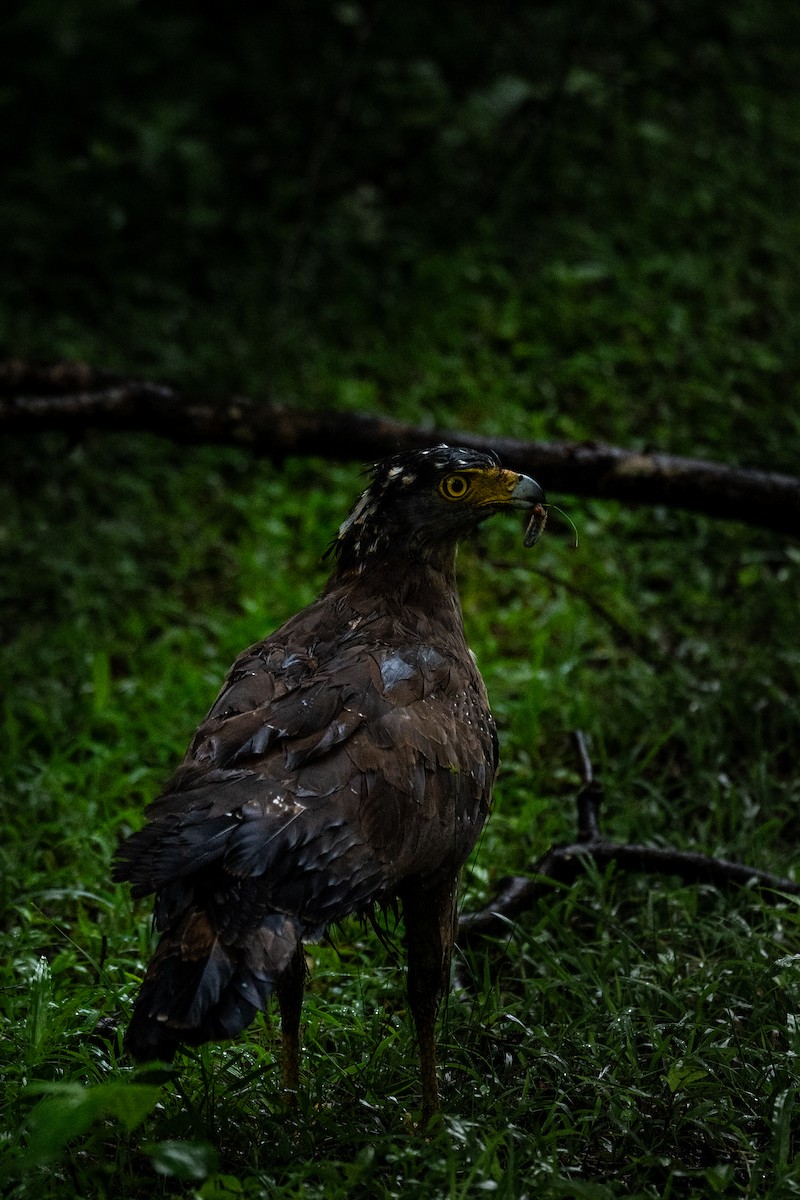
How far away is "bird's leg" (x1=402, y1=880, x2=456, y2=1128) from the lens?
2.99 meters

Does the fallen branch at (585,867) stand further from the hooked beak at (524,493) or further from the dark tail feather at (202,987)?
the dark tail feather at (202,987)

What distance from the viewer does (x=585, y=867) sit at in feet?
12.8

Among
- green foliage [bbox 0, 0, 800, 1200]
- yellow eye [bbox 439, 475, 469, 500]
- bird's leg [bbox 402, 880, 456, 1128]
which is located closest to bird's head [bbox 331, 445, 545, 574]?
yellow eye [bbox 439, 475, 469, 500]

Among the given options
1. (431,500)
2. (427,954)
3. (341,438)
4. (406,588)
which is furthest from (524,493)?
(341,438)

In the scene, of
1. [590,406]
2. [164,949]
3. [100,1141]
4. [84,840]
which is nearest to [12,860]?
[84,840]

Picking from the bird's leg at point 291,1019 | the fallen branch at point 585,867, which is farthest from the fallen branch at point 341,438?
the bird's leg at point 291,1019

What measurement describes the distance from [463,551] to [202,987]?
3.95 metres

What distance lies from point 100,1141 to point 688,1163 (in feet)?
4.73

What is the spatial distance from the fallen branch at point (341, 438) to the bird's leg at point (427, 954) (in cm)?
223

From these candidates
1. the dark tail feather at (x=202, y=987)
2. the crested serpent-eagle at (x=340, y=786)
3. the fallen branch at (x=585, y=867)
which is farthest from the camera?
the fallen branch at (x=585, y=867)

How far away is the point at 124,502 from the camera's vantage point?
6504 millimetres

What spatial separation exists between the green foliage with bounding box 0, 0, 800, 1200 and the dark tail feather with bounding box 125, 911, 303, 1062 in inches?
5.5

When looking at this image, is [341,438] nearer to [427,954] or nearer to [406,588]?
[406,588]

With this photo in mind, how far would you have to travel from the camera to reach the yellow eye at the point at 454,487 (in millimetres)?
3365
